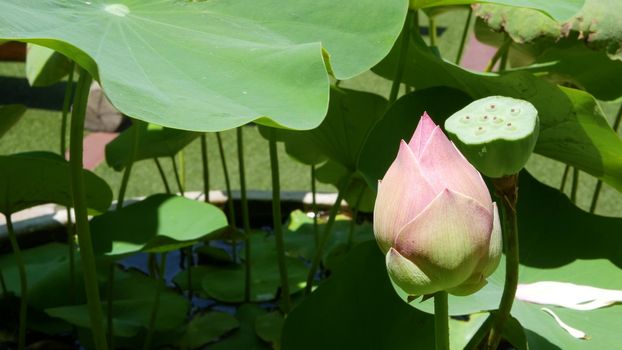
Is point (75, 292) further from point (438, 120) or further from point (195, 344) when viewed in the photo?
point (438, 120)

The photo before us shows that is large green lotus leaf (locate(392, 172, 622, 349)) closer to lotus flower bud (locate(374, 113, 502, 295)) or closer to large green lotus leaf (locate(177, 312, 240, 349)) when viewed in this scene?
lotus flower bud (locate(374, 113, 502, 295))

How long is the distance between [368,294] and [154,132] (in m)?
0.47

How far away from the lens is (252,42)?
2.35 ft

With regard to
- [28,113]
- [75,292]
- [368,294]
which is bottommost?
[28,113]

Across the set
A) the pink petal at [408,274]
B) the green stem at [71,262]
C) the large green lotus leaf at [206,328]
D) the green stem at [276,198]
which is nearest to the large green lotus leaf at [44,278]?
the green stem at [71,262]

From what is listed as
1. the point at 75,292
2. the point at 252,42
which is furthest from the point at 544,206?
the point at 75,292

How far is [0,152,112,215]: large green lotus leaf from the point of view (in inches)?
34.1

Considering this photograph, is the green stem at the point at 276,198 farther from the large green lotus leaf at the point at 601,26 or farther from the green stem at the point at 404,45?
the large green lotus leaf at the point at 601,26

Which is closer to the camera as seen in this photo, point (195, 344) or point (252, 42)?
point (252, 42)

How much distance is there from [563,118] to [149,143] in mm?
570

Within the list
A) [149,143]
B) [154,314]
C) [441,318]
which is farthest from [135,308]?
[441,318]

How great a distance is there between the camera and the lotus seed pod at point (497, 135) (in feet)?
1.42

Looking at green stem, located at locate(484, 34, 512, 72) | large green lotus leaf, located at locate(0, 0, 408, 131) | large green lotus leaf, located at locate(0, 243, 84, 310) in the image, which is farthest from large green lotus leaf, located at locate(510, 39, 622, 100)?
large green lotus leaf, located at locate(0, 243, 84, 310)

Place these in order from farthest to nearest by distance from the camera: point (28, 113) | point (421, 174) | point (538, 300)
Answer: point (28, 113), point (538, 300), point (421, 174)
